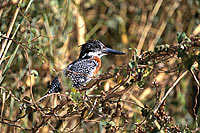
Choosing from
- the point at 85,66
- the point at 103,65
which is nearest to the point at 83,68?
the point at 85,66

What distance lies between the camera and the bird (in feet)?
9.84

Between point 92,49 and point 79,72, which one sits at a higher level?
point 92,49

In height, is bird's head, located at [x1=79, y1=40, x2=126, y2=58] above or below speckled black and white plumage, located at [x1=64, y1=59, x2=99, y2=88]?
above

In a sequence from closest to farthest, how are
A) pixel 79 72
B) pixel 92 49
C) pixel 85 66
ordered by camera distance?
pixel 79 72 → pixel 85 66 → pixel 92 49

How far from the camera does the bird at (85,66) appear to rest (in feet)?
9.84

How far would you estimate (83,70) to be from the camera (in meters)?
3.24

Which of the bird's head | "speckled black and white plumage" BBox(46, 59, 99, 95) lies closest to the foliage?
"speckled black and white plumage" BBox(46, 59, 99, 95)

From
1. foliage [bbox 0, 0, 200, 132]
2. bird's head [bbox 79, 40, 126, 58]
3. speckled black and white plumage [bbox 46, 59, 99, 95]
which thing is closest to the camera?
foliage [bbox 0, 0, 200, 132]

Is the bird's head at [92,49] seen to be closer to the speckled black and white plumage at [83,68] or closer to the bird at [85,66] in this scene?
the bird at [85,66]

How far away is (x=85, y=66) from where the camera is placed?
3.30 meters

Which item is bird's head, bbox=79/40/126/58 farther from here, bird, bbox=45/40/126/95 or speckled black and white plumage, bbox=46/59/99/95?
speckled black and white plumage, bbox=46/59/99/95

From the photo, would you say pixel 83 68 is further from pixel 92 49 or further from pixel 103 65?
pixel 103 65

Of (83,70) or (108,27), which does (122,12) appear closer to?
(108,27)

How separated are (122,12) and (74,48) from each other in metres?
1.23
